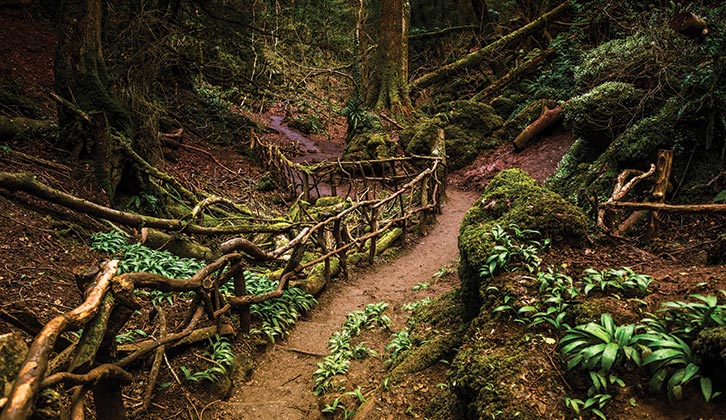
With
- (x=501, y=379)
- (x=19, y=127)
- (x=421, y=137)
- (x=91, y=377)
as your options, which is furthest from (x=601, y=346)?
(x=421, y=137)

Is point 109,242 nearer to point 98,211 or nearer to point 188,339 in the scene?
point 98,211

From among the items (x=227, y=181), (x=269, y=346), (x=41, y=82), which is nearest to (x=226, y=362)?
(x=269, y=346)

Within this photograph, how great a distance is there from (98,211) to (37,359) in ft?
14.4

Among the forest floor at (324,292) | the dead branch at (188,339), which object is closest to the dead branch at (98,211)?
the forest floor at (324,292)

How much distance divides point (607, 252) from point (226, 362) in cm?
382

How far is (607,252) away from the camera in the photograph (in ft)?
Result: 11.7

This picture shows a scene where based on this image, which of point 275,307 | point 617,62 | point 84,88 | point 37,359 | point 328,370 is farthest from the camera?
point 617,62

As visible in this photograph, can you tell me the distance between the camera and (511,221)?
3938 millimetres

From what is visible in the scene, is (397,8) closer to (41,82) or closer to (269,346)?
(41,82)

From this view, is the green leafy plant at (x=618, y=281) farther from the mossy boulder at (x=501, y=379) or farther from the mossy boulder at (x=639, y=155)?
the mossy boulder at (x=639, y=155)

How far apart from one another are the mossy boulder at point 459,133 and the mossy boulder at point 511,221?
8979mm

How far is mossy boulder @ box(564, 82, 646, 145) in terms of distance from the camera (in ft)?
23.7

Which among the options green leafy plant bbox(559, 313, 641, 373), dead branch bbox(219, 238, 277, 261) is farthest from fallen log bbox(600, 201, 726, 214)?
dead branch bbox(219, 238, 277, 261)

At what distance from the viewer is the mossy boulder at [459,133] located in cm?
1365
